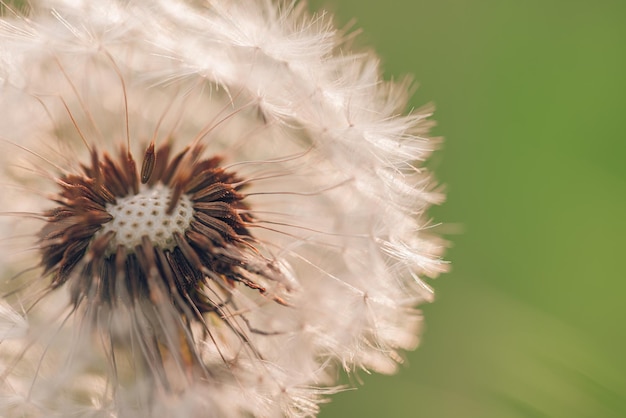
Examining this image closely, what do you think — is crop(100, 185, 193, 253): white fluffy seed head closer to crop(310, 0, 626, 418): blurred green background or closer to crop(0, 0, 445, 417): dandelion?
crop(0, 0, 445, 417): dandelion

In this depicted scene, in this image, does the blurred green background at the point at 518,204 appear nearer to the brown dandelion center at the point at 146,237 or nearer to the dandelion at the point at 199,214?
the dandelion at the point at 199,214

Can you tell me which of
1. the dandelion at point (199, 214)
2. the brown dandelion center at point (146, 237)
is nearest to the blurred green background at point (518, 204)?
the dandelion at point (199, 214)

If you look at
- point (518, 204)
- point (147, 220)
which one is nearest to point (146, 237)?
point (147, 220)

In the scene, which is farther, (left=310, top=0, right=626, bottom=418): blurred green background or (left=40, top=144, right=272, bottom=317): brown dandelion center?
(left=310, top=0, right=626, bottom=418): blurred green background

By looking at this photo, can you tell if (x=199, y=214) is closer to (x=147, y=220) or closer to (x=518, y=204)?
(x=147, y=220)

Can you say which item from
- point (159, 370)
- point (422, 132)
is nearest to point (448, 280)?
point (422, 132)

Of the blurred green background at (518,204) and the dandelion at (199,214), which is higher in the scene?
the blurred green background at (518,204)

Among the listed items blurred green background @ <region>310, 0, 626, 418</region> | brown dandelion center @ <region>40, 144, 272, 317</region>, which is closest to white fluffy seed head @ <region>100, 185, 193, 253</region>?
brown dandelion center @ <region>40, 144, 272, 317</region>

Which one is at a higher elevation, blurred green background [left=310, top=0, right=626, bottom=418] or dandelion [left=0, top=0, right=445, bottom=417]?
blurred green background [left=310, top=0, right=626, bottom=418]

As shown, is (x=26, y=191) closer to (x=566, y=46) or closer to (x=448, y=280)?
(x=448, y=280)
